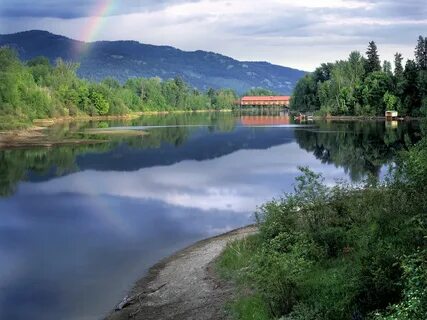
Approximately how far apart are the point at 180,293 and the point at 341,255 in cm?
665

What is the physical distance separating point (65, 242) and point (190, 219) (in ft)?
30.2

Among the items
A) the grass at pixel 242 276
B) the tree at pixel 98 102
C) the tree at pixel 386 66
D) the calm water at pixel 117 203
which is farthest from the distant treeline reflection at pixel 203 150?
the tree at pixel 98 102

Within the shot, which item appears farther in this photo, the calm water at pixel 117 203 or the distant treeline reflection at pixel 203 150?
the distant treeline reflection at pixel 203 150

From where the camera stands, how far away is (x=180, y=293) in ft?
73.0

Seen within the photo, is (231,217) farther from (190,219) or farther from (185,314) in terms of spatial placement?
(185,314)

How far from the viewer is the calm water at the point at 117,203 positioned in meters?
24.4

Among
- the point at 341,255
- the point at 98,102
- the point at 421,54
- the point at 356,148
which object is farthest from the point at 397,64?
the point at 341,255

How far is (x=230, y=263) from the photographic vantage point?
24.2 meters

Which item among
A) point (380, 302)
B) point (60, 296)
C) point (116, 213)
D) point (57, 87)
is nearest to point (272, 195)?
point (116, 213)

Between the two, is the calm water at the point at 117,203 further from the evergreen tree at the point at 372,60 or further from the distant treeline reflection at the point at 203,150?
the evergreen tree at the point at 372,60

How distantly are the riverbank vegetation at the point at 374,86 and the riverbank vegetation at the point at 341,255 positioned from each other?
112 meters

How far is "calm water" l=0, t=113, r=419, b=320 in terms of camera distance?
80.0ft

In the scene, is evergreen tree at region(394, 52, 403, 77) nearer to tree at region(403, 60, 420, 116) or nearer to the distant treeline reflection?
tree at region(403, 60, 420, 116)

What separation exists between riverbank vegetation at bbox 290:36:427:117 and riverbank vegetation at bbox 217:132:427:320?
369 feet
